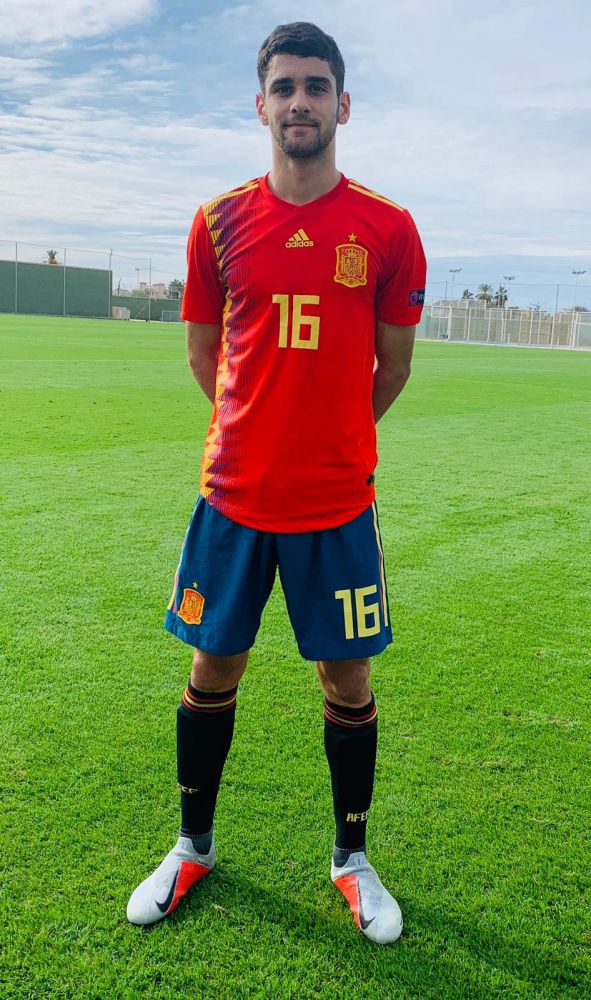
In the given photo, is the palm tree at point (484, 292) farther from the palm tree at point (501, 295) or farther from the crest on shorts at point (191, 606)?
the crest on shorts at point (191, 606)

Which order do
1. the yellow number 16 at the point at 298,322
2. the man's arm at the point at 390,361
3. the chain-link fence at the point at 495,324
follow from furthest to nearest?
the chain-link fence at the point at 495,324
the man's arm at the point at 390,361
the yellow number 16 at the point at 298,322

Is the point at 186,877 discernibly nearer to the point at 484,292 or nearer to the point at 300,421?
the point at 300,421

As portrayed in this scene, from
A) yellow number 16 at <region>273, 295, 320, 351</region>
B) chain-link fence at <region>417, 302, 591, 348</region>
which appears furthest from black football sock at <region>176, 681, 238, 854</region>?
chain-link fence at <region>417, 302, 591, 348</region>

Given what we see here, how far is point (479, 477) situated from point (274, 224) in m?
5.45

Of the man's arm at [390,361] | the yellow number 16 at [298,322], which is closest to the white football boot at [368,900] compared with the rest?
the man's arm at [390,361]

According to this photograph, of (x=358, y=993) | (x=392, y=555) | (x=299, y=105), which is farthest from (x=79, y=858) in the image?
(x=392, y=555)

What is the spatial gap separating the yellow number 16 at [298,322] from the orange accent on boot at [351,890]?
1.42m

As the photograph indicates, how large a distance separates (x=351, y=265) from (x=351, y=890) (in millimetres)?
1641

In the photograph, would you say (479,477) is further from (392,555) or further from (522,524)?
(392,555)

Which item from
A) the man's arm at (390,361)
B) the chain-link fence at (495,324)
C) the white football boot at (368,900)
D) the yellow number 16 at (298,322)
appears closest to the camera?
the yellow number 16 at (298,322)

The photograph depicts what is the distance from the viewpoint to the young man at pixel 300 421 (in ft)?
6.78

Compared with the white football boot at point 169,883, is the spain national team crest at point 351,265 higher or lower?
higher

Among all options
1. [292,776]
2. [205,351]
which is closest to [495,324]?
[292,776]

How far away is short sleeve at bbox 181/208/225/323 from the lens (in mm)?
2172
